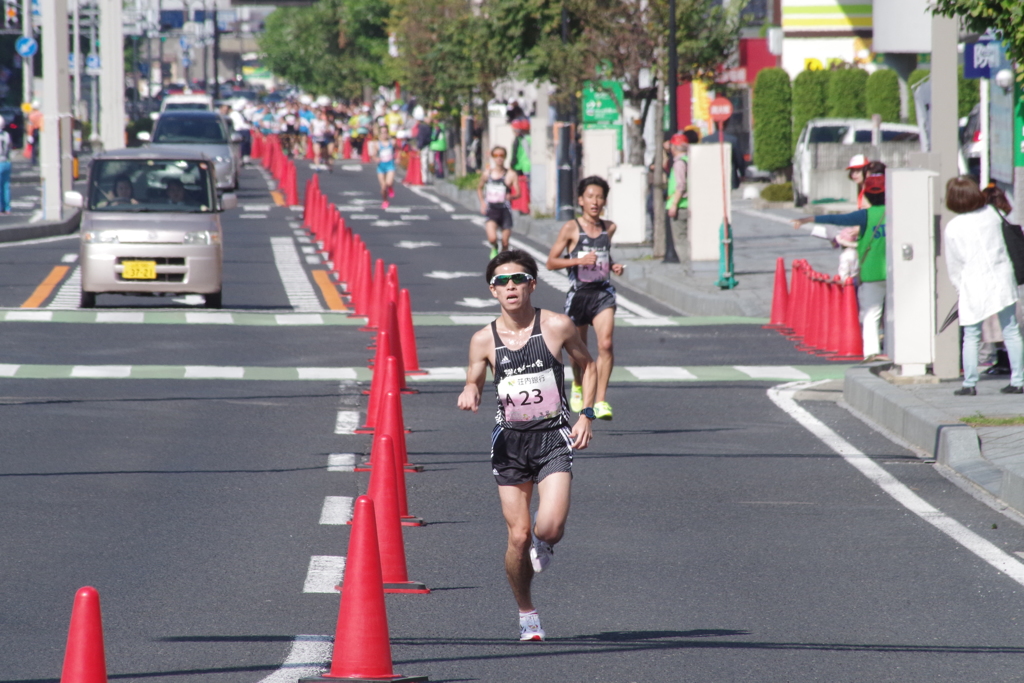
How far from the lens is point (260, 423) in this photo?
12617 mm

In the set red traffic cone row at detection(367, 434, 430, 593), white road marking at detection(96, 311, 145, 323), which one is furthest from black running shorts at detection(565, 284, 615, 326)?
white road marking at detection(96, 311, 145, 323)

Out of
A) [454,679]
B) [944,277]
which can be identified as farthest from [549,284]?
[454,679]

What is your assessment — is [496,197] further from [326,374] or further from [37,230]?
[326,374]

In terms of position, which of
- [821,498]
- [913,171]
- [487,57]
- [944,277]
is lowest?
[821,498]

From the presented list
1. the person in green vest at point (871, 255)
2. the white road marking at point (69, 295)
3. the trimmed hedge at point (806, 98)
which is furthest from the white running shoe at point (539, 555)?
the trimmed hedge at point (806, 98)

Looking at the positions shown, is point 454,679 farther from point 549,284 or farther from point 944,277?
Result: point 549,284

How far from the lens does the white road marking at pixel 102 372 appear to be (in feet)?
49.4

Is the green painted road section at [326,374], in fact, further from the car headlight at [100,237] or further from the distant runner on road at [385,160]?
the distant runner on road at [385,160]

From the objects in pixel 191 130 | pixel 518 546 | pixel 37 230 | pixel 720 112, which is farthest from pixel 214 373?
pixel 191 130

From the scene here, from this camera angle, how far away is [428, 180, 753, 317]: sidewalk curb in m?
20.8

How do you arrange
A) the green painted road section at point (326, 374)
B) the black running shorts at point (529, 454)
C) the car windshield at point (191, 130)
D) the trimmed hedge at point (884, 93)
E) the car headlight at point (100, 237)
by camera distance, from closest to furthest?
the black running shorts at point (529, 454), the green painted road section at point (326, 374), the car headlight at point (100, 237), the car windshield at point (191, 130), the trimmed hedge at point (884, 93)

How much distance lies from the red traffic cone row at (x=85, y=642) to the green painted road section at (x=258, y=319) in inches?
563

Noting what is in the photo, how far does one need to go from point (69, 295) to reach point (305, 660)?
16.4 meters

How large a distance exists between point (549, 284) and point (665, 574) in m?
16.6
